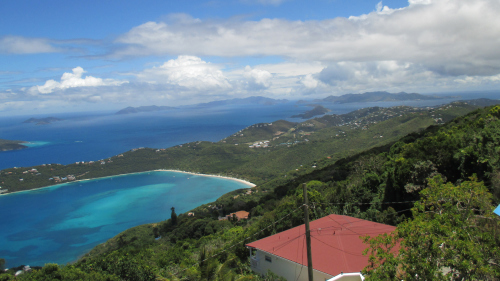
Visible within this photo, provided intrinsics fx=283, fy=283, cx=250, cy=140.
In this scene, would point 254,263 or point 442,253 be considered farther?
point 254,263

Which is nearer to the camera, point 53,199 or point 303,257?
point 303,257

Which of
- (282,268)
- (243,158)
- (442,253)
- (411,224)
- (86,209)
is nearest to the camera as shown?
(442,253)

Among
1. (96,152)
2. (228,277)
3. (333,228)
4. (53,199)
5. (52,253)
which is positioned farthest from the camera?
(96,152)

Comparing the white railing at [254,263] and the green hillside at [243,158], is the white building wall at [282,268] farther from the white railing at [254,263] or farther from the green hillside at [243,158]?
the green hillside at [243,158]

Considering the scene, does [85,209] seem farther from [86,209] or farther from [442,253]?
[442,253]

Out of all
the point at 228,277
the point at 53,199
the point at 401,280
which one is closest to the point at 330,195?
the point at 228,277

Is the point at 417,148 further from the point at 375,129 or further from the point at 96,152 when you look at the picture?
the point at 96,152

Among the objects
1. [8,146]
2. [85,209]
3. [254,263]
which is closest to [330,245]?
[254,263]
